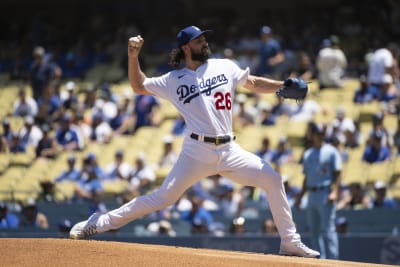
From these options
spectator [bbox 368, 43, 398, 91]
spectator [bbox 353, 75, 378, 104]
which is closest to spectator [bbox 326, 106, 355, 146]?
spectator [bbox 353, 75, 378, 104]

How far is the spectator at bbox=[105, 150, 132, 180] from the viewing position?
1488 cm

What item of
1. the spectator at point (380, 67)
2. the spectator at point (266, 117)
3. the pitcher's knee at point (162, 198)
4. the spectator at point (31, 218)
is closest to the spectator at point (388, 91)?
the spectator at point (380, 67)

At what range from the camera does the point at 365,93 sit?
50.7 feet

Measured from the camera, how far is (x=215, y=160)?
24.3 ft

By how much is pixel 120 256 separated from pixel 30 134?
32.8 feet

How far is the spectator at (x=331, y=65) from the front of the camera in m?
15.5

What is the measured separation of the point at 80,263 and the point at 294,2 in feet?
47.4

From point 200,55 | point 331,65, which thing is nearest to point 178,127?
point 331,65

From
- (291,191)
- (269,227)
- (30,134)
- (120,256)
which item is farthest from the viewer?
(30,134)

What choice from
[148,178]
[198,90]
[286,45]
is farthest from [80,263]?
[286,45]

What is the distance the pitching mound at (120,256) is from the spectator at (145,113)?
9054mm

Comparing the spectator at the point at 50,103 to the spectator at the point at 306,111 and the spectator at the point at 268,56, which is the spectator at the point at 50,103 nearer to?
the spectator at the point at 268,56

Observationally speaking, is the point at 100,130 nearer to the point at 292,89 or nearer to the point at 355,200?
the point at 355,200

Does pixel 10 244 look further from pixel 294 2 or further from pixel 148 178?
pixel 294 2
